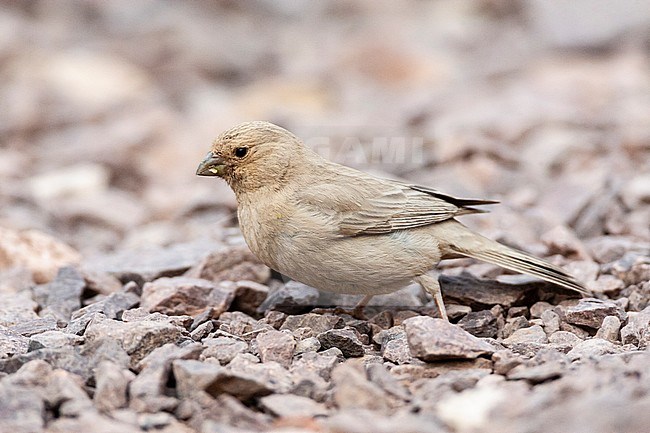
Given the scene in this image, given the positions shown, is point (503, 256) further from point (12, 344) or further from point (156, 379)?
point (12, 344)

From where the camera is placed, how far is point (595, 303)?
5.11m

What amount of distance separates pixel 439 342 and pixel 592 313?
1.25 metres

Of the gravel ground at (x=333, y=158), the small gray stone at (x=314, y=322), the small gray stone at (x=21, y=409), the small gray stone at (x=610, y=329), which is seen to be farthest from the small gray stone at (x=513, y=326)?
the small gray stone at (x=21, y=409)

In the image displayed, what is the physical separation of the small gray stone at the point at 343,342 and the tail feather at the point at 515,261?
46.8 inches

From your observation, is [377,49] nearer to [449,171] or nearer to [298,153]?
[449,171]

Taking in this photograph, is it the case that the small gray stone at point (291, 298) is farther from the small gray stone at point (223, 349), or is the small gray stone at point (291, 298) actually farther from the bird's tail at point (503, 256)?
the small gray stone at point (223, 349)

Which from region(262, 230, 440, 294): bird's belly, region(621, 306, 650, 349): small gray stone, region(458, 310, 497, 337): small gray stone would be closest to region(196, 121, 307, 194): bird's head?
region(262, 230, 440, 294): bird's belly

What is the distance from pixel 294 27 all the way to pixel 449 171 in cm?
807

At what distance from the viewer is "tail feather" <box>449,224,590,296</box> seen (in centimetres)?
539

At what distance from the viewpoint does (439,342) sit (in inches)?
163

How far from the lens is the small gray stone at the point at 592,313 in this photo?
499 centimetres

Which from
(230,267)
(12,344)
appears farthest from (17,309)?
(230,267)

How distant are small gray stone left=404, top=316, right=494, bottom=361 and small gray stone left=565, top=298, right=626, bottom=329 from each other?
0.95 meters

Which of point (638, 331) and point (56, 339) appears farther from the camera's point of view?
point (638, 331)
